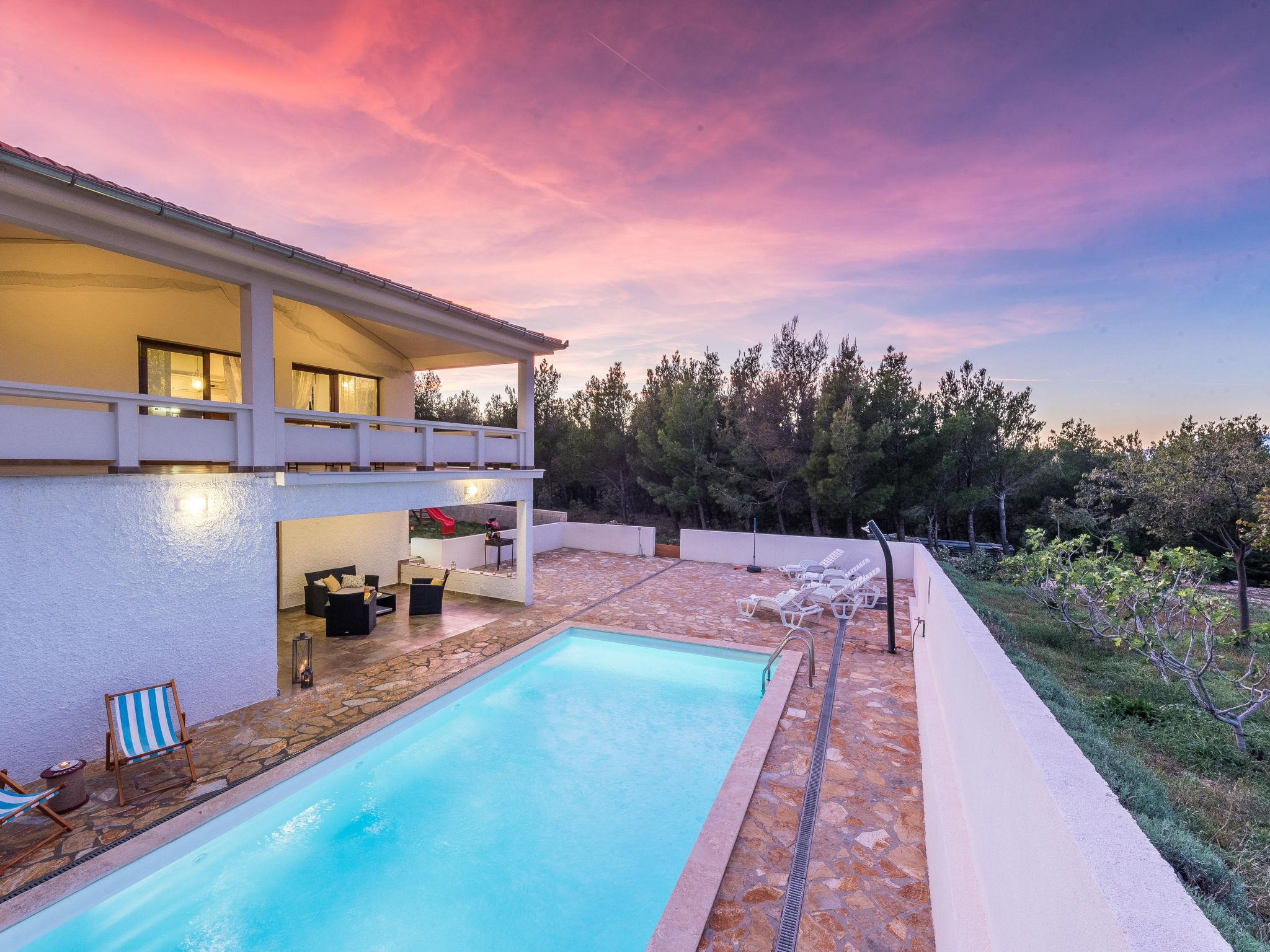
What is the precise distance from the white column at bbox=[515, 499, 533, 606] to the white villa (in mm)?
1293

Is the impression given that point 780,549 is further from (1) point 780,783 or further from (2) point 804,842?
(2) point 804,842

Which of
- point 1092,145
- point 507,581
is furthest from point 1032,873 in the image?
Result: point 1092,145

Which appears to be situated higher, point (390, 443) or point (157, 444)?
point (390, 443)

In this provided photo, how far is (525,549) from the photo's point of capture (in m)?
11.6

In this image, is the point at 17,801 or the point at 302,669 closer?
the point at 17,801

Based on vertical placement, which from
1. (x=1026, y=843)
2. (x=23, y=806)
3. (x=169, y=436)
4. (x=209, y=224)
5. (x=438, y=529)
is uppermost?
(x=209, y=224)

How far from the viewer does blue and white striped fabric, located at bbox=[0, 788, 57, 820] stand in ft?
13.7

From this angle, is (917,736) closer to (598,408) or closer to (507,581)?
(507,581)

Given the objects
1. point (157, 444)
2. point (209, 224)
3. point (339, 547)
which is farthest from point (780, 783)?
point (339, 547)

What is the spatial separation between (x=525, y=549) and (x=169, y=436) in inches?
253

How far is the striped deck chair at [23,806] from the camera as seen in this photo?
421 cm

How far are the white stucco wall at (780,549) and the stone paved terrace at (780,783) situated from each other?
5.18 meters

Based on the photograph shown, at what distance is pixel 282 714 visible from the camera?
22.2ft

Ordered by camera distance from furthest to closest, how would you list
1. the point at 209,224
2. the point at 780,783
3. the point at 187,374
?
the point at 187,374, the point at 209,224, the point at 780,783
